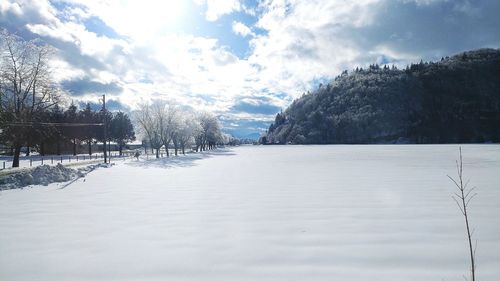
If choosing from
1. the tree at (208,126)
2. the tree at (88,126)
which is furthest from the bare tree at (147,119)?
the tree at (208,126)

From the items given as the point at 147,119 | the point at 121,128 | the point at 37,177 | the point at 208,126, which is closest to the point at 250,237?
the point at 37,177

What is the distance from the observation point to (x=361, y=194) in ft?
41.7

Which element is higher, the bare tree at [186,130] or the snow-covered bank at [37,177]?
the bare tree at [186,130]

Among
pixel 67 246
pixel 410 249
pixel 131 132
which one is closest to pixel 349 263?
pixel 410 249

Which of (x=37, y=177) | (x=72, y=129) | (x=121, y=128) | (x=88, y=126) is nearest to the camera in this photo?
(x=37, y=177)

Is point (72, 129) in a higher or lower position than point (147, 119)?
lower

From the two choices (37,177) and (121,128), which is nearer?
(37,177)

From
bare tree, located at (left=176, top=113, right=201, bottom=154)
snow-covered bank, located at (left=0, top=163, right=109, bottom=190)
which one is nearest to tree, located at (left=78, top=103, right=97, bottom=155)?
bare tree, located at (left=176, top=113, right=201, bottom=154)

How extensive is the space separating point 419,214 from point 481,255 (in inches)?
128

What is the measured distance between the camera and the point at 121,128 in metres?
78.8

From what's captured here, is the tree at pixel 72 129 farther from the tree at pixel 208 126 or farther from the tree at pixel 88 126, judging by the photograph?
the tree at pixel 208 126

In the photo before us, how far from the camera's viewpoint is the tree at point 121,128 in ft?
255

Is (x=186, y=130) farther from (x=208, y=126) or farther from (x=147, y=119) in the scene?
(x=208, y=126)

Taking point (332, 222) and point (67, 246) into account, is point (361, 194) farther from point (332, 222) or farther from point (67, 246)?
point (67, 246)
